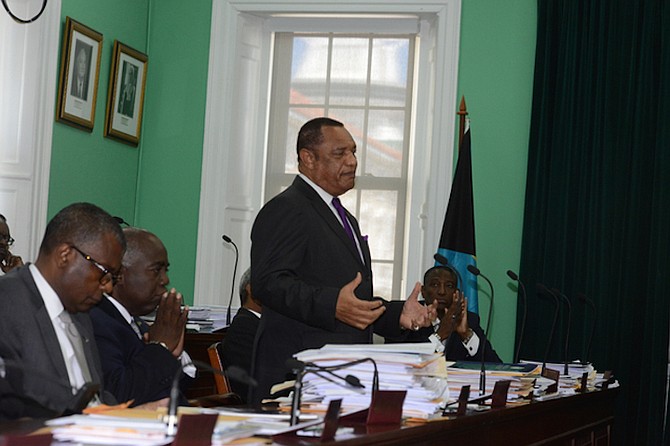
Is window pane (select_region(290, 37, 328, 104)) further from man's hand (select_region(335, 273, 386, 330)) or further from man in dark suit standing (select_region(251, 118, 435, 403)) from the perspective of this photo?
man's hand (select_region(335, 273, 386, 330))

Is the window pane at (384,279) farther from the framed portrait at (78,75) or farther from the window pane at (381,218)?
the framed portrait at (78,75)

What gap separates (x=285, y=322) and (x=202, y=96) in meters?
4.14

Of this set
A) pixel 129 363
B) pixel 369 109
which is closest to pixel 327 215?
pixel 129 363

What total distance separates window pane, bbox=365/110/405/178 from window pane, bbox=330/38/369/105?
183mm

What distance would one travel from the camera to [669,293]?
6.29 metres

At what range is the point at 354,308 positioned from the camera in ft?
10.0

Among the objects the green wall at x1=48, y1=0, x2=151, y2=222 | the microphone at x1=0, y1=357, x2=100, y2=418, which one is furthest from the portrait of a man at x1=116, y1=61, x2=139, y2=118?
the microphone at x1=0, y1=357, x2=100, y2=418

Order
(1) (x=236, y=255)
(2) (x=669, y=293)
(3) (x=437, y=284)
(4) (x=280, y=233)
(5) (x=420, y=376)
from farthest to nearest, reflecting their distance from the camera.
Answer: (1) (x=236, y=255), (2) (x=669, y=293), (3) (x=437, y=284), (4) (x=280, y=233), (5) (x=420, y=376)

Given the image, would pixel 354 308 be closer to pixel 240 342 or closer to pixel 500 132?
pixel 240 342

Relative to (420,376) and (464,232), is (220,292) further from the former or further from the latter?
(420,376)

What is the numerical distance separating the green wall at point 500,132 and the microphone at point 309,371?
14.4 ft

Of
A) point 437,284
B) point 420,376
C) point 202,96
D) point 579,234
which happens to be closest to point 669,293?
point 579,234

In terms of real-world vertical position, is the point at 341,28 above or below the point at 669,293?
above

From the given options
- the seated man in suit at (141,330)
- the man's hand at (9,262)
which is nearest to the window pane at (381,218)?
the man's hand at (9,262)
